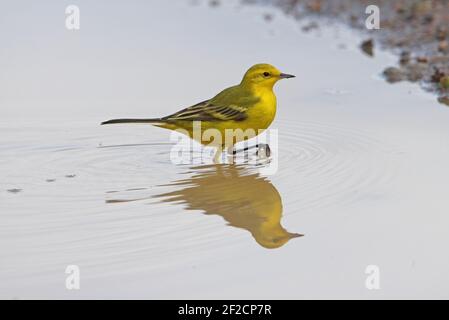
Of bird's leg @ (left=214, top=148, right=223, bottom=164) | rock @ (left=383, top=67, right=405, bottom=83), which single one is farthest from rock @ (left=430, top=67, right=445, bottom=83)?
bird's leg @ (left=214, top=148, right=223, bottom=164)

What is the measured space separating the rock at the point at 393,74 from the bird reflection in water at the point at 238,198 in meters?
2.76

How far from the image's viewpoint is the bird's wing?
7.46 meters

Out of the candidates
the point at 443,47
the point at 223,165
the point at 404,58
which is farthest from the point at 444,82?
the point at 223,165

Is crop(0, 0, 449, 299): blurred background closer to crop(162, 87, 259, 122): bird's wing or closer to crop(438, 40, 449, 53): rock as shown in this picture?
crop(438, 40, 449, 53): rock

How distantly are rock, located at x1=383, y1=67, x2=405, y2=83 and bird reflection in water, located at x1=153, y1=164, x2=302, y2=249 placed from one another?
9.05ft

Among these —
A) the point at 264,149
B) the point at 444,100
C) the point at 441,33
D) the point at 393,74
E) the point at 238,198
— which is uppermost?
the point at 441,33

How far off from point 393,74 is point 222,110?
258 centimetres

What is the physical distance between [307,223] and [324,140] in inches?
79.1

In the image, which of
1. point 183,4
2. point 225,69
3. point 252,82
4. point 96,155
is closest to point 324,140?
point 252,82

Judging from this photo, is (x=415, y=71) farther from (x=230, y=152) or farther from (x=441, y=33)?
(x=230, y=152)

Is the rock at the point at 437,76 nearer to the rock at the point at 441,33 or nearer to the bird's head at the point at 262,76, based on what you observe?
the rock at the point at 441,33

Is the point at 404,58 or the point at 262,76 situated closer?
the point at 262,76

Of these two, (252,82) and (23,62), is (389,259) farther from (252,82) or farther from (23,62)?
(23,62)

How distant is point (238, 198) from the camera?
6.30 m
